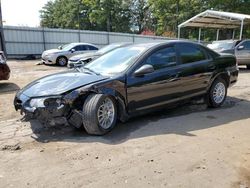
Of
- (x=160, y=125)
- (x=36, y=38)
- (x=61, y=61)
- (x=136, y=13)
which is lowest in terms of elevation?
(x=61, y=61)

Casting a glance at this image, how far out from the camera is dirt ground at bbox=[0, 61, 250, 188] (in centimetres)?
369

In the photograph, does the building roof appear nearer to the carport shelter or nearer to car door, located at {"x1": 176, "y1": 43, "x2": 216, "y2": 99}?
the carport shelter

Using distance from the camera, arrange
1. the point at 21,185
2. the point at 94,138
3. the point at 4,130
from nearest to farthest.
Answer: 1. the point at 21,185
2. the point at 94,138
3. the point at 4,130

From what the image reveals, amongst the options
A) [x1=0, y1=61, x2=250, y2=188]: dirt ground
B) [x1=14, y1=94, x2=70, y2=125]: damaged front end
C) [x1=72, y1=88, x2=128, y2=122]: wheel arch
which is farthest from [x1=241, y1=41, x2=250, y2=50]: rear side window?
[x1=14, y1=94, x2=70, y2=125]: damaged front end

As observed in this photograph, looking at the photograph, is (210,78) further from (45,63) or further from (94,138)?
(45,63)

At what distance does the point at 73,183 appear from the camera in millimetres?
3592

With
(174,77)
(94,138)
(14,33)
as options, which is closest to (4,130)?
(94,138)

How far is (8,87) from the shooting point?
1063 centimetres

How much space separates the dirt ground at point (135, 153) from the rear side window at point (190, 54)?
3.91 ft

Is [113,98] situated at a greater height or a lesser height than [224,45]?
lesser

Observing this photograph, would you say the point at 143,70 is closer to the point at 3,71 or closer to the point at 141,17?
the point at 3,71

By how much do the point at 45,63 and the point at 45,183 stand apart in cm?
1689

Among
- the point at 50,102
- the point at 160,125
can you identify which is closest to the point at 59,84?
the point at 50,102

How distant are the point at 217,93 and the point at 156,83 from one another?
216cm
